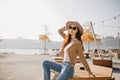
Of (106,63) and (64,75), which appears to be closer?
(64,75)

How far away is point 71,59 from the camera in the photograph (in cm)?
360

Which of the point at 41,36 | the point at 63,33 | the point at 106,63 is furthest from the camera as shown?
the point at 41,36

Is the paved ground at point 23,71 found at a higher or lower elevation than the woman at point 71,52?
lower

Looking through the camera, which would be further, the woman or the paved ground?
the paved ground

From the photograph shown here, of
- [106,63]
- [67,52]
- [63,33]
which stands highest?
[63,33]

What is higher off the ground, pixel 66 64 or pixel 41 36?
pixel 41 36

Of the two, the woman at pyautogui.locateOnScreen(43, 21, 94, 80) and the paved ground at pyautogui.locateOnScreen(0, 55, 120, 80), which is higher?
the woman at pyautogui.locateOnScreen(43, 21, 94, 80)

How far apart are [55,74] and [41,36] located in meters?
60.1

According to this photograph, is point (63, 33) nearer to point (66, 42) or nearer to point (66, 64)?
point (66, 42)

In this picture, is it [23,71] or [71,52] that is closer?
[71,52]

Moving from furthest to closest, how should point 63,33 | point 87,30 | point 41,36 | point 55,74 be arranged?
point 41,36, point 87,30, point 55,74, point 63,33

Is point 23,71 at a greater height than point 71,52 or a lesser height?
lesser

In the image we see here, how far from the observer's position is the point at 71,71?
3609mm

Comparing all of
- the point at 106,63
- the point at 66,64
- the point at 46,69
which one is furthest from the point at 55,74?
the point at 106,63
